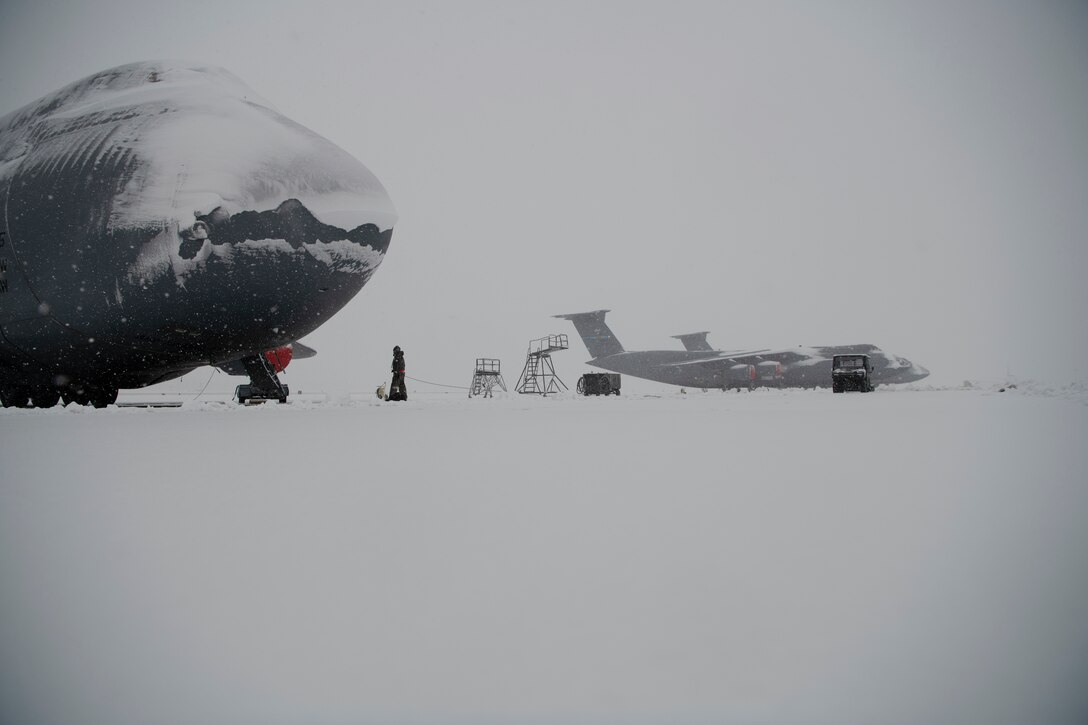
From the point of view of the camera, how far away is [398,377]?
38.2ft

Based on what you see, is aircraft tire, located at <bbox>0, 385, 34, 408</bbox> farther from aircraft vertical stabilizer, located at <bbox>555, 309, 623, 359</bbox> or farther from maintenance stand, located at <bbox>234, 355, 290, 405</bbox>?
aircraft vertical stabilizer, located at <bbox>555, 309, 623, 359</bbox>

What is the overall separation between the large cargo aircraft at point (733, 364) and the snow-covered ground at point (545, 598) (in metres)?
21.9

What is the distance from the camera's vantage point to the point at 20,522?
1993mm

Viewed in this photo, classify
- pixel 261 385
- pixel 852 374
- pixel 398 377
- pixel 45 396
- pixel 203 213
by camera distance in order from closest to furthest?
pixel 203 213 < pixel 45 396 < pixel 261 385 < pixel 398 377 < pixel 852 374

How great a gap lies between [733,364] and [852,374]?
836 cm

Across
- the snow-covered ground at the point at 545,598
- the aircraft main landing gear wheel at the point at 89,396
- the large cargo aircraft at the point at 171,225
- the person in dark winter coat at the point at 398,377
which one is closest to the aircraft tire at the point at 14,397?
the aircraft main landing gear wheel at the point at 89,396

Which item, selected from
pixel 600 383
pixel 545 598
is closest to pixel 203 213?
pixel 545 598

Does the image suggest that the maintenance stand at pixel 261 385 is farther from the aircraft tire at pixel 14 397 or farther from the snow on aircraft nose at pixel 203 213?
the aircraft tire at pixel 14 397

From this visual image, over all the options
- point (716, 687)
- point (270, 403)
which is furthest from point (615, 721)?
point (270, 403)

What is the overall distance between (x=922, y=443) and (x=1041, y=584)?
Answer: 304 cm

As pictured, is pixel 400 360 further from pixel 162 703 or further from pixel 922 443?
pixel 162 703

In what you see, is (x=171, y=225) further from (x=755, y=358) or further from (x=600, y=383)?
(x=755, y=358)

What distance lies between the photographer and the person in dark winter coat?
441 inches

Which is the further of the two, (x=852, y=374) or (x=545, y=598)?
(x=852, y=374)
